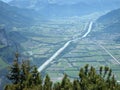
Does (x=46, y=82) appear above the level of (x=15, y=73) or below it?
below

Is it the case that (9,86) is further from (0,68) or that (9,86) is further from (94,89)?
(0,68)

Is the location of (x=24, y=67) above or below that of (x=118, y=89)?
above

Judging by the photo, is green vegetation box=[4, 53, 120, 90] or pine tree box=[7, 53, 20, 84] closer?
green vegetation box=[4, 53, 120, 90]

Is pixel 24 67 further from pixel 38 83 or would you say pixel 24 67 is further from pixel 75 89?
pixel 75 89

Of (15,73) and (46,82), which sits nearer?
(46,82)

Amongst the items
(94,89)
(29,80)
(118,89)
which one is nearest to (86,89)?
(94,89)

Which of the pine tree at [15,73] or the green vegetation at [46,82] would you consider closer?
the green vegetation at [46,82]

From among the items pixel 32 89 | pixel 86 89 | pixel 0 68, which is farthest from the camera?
pixel 0 68

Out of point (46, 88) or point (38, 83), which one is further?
point (38, 83)

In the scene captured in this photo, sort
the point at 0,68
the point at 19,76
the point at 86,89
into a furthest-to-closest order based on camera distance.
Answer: the point at 0,68, the point at 19,76, the point at 86,89
